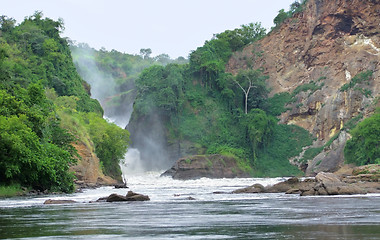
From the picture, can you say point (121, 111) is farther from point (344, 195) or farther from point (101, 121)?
point (344, 195)

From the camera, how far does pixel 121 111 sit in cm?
14900

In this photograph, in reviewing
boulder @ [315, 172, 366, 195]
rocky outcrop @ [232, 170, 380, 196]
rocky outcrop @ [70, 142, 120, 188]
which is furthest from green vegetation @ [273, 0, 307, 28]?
boulder @ [315, 172, 366, 195]

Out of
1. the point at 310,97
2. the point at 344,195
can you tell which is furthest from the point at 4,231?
the point at 310,97

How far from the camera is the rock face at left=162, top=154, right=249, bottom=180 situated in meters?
104

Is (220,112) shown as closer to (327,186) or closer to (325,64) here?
(325,64)

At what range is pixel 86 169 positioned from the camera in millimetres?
66438

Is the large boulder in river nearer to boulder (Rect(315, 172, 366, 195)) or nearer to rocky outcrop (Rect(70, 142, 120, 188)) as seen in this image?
boulder (Rect(315, 172, 366, 195))

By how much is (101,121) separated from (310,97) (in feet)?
171

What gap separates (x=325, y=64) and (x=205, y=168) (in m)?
37.7

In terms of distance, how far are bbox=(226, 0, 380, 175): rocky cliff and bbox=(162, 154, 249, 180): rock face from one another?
45.8ft

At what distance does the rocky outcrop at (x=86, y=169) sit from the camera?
63.4m

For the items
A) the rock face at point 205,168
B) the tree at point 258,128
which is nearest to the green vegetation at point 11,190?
the rock face at point 205,168

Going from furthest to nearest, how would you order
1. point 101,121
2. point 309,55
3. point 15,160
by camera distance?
point 309,55, point 101,121, point 15,160

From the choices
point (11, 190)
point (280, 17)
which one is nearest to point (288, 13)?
point (280, 17)
